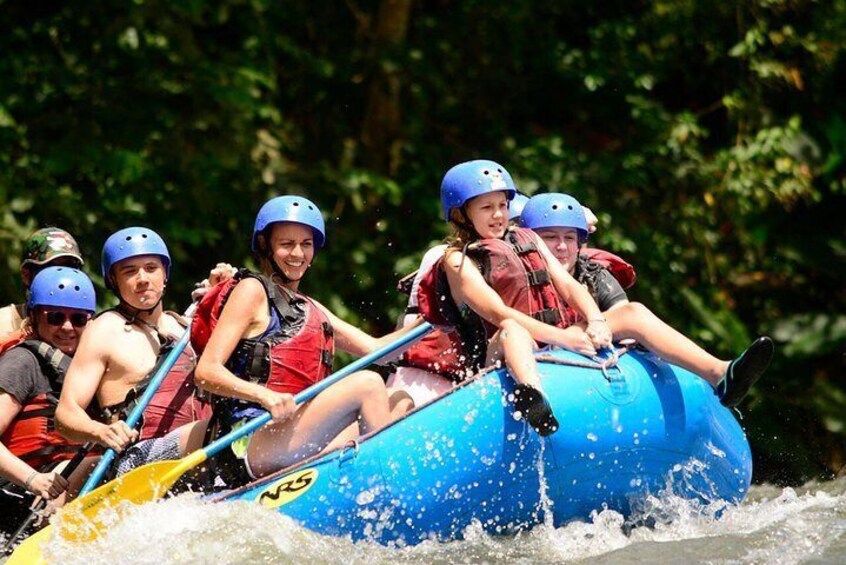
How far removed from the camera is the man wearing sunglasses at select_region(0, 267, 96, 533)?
593 centimetres

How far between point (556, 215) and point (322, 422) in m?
1.29

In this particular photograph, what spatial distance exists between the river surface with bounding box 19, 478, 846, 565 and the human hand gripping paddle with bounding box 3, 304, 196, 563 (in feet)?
1.29

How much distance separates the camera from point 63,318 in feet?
20.0

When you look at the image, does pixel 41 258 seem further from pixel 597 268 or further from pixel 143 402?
pixel 597 268

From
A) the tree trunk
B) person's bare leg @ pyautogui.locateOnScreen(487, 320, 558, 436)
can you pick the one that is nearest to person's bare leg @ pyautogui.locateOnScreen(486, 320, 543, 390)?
person's bare leg @ pyautogui.locateOnScreen(487, 320, 558, 436)

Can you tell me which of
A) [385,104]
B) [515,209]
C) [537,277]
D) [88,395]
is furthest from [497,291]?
[385,104]

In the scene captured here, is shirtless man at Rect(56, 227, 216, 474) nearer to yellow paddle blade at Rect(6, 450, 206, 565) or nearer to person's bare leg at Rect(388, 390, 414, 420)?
yellow paddle blade at Rect(6, 450, 206, 565)

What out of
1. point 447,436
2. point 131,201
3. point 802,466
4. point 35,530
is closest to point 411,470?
point 447,436

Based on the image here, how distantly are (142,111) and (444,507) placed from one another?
528 centimetres

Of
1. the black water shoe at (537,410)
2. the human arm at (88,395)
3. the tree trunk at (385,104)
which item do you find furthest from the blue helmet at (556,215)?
the tree trunk at (385,104)

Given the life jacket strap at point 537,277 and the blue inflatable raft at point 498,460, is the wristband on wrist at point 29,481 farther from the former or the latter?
the life jacket strap at point 537,277

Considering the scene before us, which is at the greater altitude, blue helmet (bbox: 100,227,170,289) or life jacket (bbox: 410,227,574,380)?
blue helmet (bbox: 100,227,170,289)

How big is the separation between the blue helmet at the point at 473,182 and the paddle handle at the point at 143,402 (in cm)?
120

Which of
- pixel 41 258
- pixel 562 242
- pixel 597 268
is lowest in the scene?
pixel 597 268
